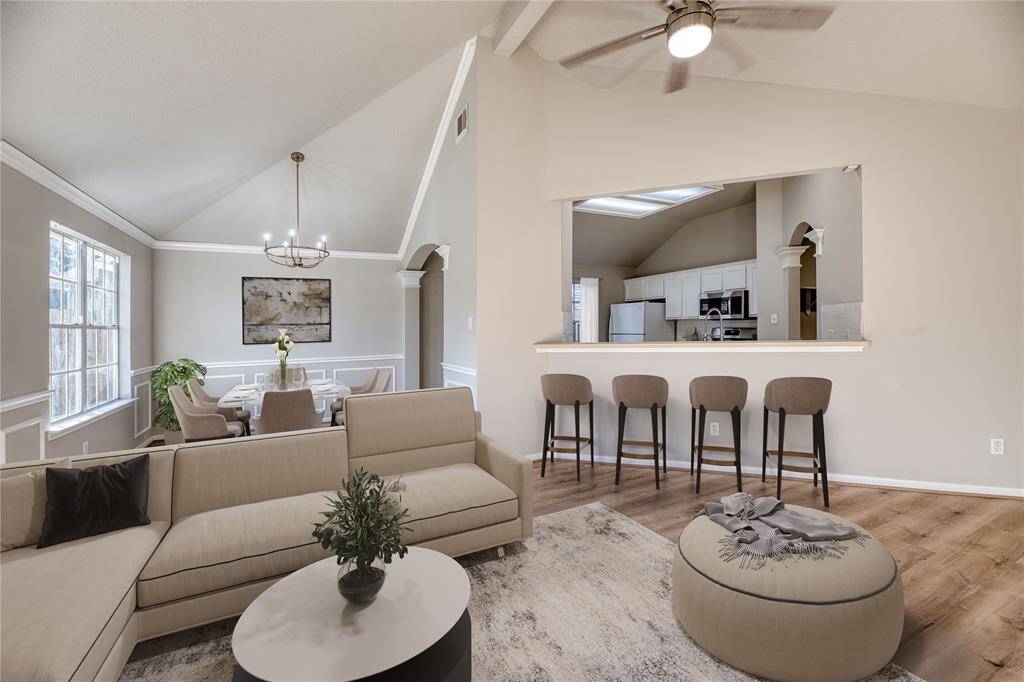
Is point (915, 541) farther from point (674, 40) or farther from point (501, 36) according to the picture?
point (501, 36)

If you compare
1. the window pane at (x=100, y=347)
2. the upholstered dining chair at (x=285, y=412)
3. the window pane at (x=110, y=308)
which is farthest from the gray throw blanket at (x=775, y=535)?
the window pane at (x=110, y=308)

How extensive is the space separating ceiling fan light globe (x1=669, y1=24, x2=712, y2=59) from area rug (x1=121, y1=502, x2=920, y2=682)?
262 centimetres

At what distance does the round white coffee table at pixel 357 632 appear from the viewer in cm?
119

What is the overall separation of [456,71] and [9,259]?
377 centimetres

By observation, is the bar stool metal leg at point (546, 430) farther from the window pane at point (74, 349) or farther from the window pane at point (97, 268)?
the window pane at point (97, 268)

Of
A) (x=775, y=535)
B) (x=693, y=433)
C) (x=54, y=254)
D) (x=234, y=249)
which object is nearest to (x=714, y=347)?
(x=693, y=433)

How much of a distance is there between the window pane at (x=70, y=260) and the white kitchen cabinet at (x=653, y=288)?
7.65 metres

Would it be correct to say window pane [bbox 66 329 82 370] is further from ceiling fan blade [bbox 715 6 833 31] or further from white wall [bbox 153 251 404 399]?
ceiling fan blade [bbox 715 6 833 31]

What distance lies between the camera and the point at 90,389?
4059 millimetres

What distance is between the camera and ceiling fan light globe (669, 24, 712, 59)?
80.9 inches

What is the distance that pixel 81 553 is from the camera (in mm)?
1689

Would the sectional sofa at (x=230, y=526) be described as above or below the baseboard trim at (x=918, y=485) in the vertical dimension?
above

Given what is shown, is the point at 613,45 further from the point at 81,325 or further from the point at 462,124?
the point at 81,325

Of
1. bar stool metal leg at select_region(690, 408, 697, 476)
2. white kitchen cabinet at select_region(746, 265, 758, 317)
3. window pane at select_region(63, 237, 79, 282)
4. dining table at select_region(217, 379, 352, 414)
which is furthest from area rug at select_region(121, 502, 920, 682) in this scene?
white kitchen cabinet at select_region(746, 265, 758, 317)
